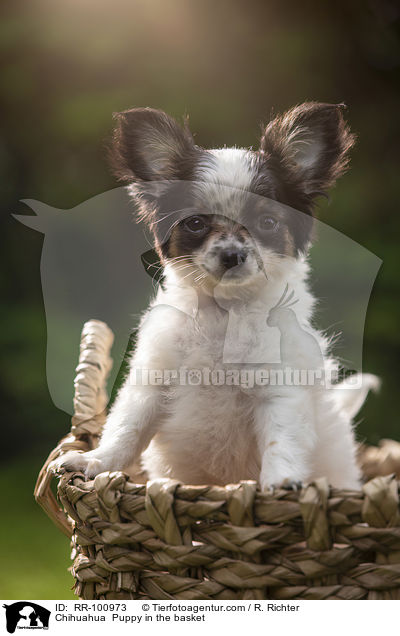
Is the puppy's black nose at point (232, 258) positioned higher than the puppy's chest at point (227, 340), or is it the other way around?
the puppy's black nose at point (232, 258)

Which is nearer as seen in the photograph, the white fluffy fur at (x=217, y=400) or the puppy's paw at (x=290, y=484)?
the puppy's paw at (x=290, y=484)

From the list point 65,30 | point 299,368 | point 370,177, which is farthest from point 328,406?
point 65,30

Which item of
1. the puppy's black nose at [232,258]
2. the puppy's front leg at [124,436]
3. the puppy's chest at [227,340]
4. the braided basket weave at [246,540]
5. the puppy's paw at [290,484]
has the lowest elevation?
the braided basket weave at [246,540]

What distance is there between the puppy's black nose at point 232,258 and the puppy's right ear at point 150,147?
25 centimetres

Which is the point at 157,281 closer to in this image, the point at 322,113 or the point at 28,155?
the point at 322,113

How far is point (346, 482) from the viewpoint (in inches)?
61.7

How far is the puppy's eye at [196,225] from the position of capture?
4.61 ft

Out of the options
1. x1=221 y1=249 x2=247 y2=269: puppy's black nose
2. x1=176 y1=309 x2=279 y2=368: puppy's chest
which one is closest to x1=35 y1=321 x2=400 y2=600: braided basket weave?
x1=176 y1=309 x2=279 y2=368: puppy's chest

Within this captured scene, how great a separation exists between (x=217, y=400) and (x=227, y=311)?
199 millimetres

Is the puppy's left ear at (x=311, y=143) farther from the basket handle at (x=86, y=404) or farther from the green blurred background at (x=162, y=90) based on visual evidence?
the basket handle at (x=86, y=404)

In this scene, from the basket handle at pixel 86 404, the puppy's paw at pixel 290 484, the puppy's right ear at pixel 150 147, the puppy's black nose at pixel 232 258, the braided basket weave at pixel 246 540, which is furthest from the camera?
the basket handle at pixel 86 404

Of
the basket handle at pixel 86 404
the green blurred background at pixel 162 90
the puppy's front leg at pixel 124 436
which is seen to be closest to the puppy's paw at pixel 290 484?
the puppy's front leg at pixel 124 436

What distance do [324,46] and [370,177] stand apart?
0.42 metres
